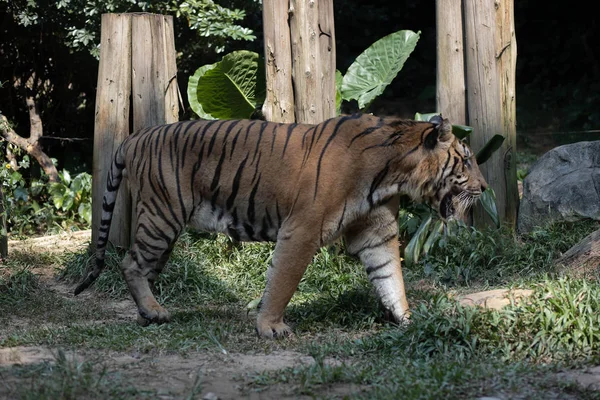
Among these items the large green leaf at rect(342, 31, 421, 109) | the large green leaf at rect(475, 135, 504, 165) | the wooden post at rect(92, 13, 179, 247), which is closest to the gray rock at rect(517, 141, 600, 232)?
the large green leaf at rect(475, 135, 504, 165)

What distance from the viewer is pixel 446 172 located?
578 cm

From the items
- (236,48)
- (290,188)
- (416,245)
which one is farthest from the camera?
(236,48)

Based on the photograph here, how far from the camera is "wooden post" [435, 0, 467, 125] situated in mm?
7867

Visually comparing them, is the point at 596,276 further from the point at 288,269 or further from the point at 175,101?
the point at 175,101

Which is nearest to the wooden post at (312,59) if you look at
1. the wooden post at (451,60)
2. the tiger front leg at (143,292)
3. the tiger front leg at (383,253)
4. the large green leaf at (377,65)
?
the large green leaf at (377,65)

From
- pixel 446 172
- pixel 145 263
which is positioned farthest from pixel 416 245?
pixel 145 263

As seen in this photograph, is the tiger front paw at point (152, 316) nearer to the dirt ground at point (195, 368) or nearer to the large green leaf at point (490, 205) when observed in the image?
the dirt ground at point (195, 368)

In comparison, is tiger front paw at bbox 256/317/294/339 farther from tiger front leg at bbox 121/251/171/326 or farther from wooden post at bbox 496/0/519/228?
wooden post at bbox 496/0/519/228

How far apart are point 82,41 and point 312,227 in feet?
18.2

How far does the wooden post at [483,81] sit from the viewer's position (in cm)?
779

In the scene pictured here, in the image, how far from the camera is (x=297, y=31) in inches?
299

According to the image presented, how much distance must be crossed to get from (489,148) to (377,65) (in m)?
1.63

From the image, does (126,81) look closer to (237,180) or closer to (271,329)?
(237,180)

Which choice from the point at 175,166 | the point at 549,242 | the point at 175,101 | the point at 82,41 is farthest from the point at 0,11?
the point at 549,242
